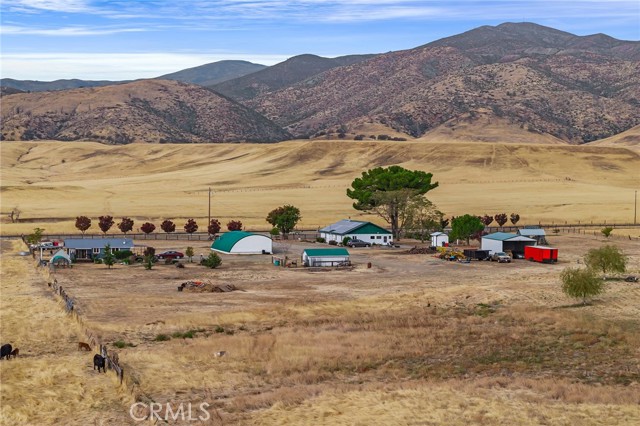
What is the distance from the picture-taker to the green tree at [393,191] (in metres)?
95.8

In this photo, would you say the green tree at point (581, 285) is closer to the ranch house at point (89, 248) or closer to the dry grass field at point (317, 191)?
the ranch house at point (89, 248)

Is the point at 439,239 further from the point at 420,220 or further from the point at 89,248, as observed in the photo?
the point at 89,248

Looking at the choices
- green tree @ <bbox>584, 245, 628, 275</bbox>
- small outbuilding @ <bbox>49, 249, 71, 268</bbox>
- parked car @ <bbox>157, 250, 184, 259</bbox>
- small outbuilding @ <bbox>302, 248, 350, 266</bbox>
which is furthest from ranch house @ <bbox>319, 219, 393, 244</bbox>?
green tree @ <bbox>584, 245, 628, 275</bbox>

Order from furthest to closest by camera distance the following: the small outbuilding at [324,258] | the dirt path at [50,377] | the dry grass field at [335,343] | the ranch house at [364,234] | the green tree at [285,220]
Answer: the green tree at [285,220]
the ranch house at [364,234]
the small outbuilding at [324,258]
the dry grass field at [335,343]
the dirt path at [50,377]

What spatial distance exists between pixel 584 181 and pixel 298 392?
154694 millimetres

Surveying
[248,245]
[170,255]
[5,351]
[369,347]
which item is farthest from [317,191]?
[5,351]

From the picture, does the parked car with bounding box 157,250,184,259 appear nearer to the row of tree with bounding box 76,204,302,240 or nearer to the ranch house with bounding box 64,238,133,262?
the ranch house with bounding box 64,238,133,262

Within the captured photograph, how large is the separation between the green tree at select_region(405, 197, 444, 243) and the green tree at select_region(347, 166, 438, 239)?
656 millimetres

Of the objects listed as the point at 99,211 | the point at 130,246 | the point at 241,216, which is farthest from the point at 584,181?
the point at 130,246

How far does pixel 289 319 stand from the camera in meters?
44.7

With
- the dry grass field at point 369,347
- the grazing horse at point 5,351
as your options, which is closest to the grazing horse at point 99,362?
the dry grass field at point 369,347

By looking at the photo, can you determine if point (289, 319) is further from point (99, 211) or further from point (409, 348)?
point (99, 211)

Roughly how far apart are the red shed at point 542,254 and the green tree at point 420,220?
21.2m

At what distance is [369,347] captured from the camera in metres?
37.6
